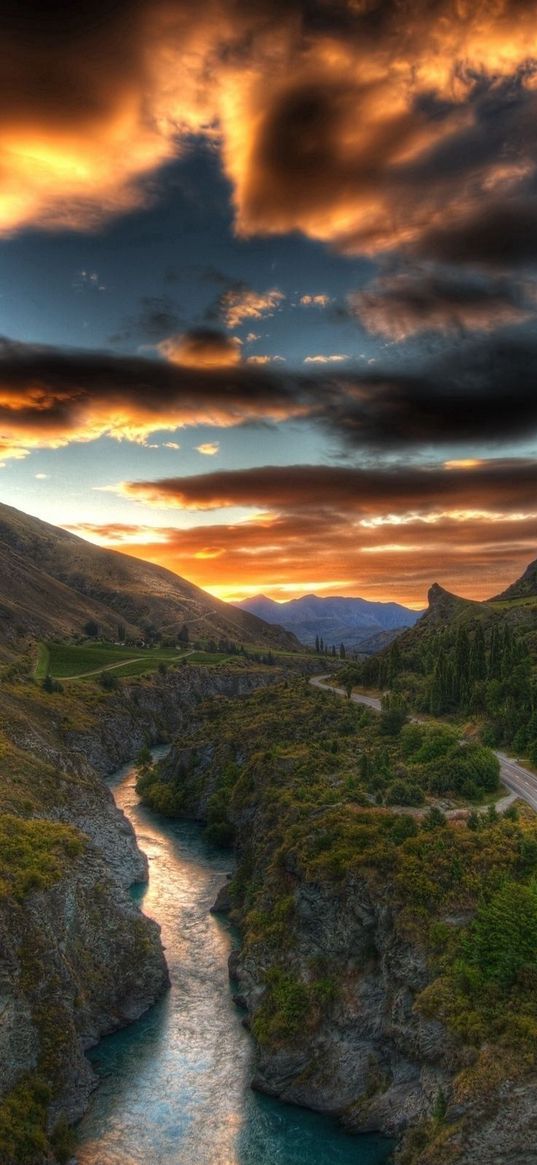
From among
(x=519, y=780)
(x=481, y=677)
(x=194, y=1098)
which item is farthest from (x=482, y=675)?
(x=194, y=1098)

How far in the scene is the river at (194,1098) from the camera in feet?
152

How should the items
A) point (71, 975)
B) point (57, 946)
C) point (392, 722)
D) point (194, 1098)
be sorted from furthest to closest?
point (392, 722)
point (71, 975)
point (57, 946)
point (194, 1098)

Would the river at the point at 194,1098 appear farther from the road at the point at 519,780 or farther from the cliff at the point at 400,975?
the road at the point at 519,780

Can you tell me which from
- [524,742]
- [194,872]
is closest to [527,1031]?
[524,742]

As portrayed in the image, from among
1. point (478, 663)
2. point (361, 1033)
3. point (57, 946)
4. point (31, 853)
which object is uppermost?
point (478, 663)

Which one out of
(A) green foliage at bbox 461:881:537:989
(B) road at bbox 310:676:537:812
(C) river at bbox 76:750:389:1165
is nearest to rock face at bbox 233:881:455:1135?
(C) river at bbox 76:750:389:1165

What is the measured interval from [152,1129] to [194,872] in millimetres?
48309

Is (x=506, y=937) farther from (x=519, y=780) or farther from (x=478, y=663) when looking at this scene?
(x=478, y=663)

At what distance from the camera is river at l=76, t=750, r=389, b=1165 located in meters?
46.4

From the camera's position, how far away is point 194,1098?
5138 centimetres

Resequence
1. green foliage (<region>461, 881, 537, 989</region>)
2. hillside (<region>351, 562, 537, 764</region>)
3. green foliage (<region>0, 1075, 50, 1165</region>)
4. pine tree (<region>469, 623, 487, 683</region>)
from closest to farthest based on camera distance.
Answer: green foliage (<region>0, 1075, 50, 1165</region>) → green foliage (<region>461, 881, 537, 989</region>) → hillside (<region>351, 562, 537, 764</region>) → pine tree (<region>469, 623, 487, 683</region>)

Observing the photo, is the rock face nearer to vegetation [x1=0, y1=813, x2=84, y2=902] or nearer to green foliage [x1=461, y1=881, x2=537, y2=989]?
green foliage [x1=461, y1=881, x2=537, y2=989]

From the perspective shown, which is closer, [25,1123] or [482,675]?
[25,1123]

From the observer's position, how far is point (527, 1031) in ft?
142
